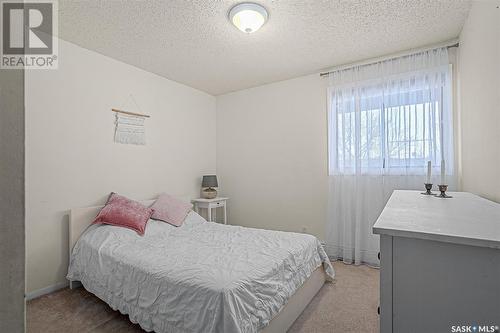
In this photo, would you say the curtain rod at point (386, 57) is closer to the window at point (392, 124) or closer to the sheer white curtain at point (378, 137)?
the sheer white curtain at point (378, 137)

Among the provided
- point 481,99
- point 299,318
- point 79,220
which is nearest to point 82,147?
point 79,220

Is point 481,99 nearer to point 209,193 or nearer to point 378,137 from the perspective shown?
point 378,137

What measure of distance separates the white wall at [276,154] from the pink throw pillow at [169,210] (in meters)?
1.29

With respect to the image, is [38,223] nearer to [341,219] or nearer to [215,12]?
[215,12]

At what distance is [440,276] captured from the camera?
2.52 feet

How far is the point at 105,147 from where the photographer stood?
114 inches

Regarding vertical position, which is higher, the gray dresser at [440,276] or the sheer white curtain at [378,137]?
the sheer white curtain at [378,137]

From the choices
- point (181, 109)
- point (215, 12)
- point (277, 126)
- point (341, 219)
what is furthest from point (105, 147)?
point (341, 219)

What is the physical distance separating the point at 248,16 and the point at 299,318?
8.42 feet

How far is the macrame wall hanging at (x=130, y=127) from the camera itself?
302 centimetres

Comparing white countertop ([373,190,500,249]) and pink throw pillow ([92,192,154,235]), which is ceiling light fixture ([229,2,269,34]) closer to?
white countertop ([373,190,500,249])

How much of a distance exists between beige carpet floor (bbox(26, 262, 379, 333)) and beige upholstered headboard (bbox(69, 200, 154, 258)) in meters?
0.51

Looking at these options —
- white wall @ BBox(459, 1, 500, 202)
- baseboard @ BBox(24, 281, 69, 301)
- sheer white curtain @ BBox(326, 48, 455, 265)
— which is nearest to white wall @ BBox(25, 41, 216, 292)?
baseboard @ BBox(24, 281, 69, 301)

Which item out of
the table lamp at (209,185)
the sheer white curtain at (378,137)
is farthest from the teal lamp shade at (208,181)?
the sheer white curtain at (378,137)
